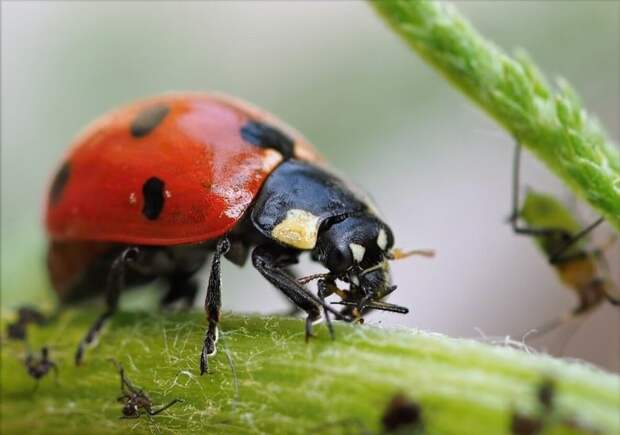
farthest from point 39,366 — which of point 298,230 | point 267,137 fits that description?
point 267,137

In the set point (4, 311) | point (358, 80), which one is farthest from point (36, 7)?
point (4, 311)

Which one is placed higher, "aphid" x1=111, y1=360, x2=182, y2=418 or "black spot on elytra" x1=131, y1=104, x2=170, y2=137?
"black spot on elytra" x1=131, y1=104, x2=170, y2=137

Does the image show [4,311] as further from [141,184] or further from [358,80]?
[358,80]

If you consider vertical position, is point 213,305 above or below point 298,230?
below

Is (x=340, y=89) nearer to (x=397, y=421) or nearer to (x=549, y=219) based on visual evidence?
(x=549, y=219)

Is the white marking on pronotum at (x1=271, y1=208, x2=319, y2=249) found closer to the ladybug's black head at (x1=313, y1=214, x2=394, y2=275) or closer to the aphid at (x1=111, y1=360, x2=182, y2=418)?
the ladybug's black head at (x1=313, y1=214, x2=394, y2=275)

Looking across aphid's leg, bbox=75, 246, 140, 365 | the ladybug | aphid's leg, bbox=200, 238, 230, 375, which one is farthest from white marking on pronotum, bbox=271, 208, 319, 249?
aphid's leg, bbox=75, 246, 140, 365
